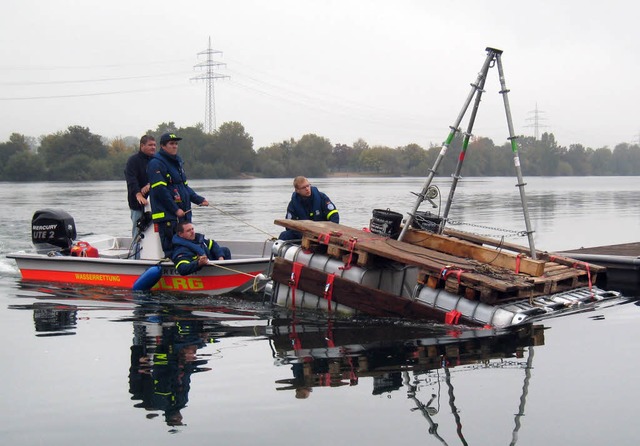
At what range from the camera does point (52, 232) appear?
14.3 metres

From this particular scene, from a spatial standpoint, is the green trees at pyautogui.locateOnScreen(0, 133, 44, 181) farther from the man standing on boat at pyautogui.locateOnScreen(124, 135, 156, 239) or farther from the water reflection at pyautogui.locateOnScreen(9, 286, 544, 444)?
the water reflection at pyautogui.locateOnScreen(9, 286, 544, 444)

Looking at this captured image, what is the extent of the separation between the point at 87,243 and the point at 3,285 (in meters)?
1.76

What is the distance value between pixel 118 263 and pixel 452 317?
6.21m

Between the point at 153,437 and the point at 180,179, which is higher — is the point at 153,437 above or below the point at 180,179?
below

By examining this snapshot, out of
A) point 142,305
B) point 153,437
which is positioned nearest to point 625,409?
point 153,437

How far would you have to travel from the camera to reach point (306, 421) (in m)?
6.13

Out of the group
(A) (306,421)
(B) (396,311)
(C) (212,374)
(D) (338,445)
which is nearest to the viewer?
(D) (338,445)

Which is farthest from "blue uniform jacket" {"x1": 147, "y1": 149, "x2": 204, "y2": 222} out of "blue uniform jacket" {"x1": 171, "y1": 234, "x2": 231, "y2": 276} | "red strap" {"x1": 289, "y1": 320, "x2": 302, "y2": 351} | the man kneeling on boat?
"red strap" {"x1": 289, "y1": 320, "x2": 302, "y2": 351}

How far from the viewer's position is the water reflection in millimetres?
6781

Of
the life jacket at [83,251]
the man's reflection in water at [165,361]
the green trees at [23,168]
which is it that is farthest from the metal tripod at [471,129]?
the green trees at [23,168]

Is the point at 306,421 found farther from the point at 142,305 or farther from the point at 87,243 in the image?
the point at 87,243

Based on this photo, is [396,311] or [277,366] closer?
[277,366]

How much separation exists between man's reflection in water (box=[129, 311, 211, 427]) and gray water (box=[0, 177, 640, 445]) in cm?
2

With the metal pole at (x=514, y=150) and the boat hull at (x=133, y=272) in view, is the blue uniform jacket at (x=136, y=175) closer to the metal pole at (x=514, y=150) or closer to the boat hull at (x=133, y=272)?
the boat hull at (x=133, y=272)
